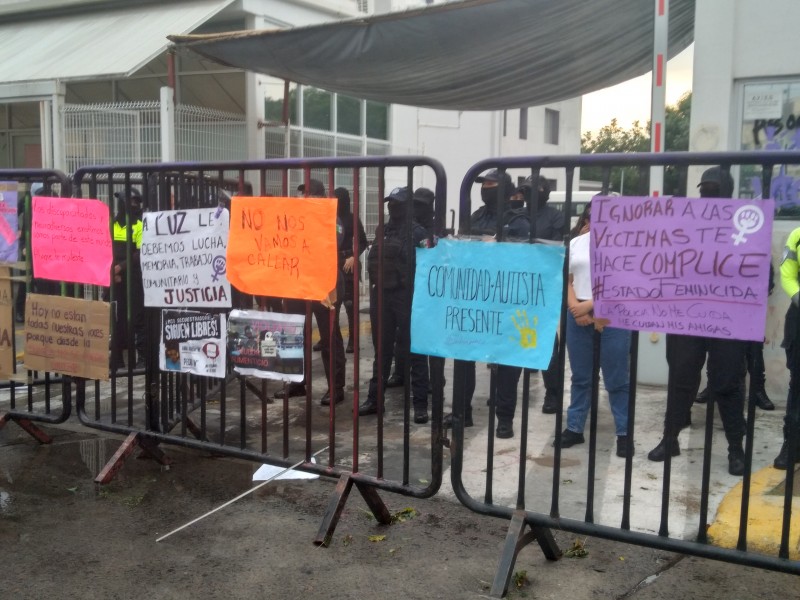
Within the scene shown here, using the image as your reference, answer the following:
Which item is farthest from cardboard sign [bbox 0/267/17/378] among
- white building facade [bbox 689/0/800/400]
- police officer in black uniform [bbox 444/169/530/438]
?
white building facade [bbox 689/0/800/400]

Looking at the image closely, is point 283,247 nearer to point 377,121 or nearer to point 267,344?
point 267,344

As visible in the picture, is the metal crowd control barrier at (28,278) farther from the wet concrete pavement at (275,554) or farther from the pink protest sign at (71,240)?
the wet concrete pavement at (275,554)

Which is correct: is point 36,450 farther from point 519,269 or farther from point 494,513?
point 519,269

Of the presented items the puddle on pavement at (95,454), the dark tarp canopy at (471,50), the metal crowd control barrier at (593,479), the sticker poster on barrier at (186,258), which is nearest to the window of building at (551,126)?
the dark tarp canopy at (471,50)

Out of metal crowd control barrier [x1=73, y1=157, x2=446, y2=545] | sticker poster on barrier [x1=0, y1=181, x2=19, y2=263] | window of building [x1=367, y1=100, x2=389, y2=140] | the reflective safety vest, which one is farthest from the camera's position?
window of building [x1=367, y1=100, x2=389, y2=140]

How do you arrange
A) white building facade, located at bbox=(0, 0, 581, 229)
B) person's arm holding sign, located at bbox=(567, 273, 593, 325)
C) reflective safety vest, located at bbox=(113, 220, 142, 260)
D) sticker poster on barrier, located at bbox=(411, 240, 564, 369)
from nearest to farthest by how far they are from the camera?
sticker poster on barrier, located at bbox=(411, 240, 564, 369) → person's arm holding sign, located at bbox=(567, 273, 593, 325) → reflective safety vest, located at bbox=(113, 220, 142, 260) → white building facade, located at bbox=(0, 0, 581, 229)

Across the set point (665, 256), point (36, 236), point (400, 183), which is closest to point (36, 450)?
point (36, 236)

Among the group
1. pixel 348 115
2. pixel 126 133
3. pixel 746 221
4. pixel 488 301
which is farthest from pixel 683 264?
pixel 348 115

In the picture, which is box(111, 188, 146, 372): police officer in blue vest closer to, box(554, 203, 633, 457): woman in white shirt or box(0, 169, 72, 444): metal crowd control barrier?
box(0, 169, 72, 444): metal crowd control barrier

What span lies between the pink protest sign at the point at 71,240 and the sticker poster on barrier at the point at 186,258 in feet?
1.38

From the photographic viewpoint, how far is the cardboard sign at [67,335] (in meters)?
5.32

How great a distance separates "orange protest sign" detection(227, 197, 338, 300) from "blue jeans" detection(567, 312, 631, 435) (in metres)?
2.11

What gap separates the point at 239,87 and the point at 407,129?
5424 mm

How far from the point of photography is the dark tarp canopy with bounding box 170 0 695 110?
25.4 ft
